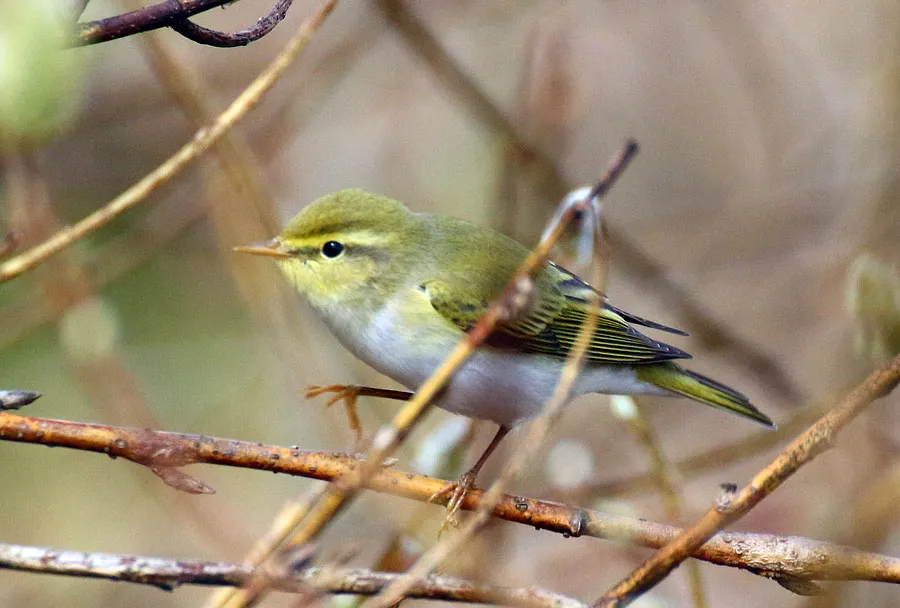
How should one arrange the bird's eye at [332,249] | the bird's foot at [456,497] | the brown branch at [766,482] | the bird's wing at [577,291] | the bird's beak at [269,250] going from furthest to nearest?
1. the bird's wing at [577,291]
2. the bird's eye at [332,249]
3. the bird's beak at [269,250]
4. the bird's foot at [456,497]
5. the brown branch at [766,482]

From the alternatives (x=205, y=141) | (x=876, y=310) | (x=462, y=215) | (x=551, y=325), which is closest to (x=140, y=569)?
(x=205, y=141)

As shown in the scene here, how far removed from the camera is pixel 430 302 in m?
3.02

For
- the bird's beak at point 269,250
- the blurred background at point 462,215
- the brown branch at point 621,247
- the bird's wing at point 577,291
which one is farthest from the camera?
the brown branch at point 621,247

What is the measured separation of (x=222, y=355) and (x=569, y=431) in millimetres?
2769

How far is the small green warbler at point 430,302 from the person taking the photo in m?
2.88

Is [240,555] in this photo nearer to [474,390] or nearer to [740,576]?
[474,390]

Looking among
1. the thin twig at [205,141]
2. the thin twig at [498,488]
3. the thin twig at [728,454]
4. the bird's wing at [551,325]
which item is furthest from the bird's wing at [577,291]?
the thin twig at [498,488]

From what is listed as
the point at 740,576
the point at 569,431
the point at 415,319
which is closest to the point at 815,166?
the point at 569,431

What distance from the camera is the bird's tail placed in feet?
11.3

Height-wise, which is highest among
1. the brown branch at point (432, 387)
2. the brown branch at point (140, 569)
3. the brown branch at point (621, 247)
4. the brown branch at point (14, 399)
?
the brown branch at point (621, 247)

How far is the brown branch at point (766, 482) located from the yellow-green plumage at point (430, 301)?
4.55ft

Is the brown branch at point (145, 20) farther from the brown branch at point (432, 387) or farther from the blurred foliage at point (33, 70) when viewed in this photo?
the brown branch at point (432, 387)

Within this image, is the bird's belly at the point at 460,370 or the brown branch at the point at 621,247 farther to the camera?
the brown branch at the point at 621,247

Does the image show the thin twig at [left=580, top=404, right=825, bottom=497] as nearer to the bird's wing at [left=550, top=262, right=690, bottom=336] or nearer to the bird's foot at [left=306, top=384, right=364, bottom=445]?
the bird's wing at [left=550, top=262, right=690, bottom=336]
